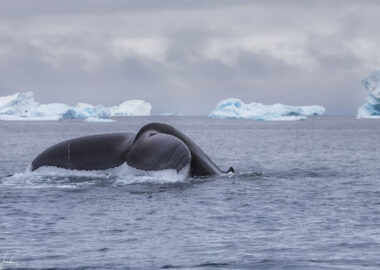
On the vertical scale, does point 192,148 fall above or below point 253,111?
below

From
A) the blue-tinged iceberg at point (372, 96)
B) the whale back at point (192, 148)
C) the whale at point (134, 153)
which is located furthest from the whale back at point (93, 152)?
the blue-tinged iceberg at point (372, 96)

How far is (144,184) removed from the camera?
64.5 ft

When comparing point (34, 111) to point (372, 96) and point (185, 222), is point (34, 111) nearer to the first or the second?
point (372, 96)

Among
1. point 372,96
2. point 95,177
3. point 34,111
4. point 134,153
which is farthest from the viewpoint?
point 34,111

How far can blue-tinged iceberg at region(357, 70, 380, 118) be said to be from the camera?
118812 millimetres

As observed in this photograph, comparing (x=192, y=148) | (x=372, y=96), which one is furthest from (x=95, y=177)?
(x=372, y=96)

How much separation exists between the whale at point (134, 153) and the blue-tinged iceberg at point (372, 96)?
10207 centimetres

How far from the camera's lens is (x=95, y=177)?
2050 cm

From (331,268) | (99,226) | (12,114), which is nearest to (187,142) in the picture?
(99,226)

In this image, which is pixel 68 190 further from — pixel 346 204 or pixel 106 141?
pixel 346 204

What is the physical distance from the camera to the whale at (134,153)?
19.3 meters

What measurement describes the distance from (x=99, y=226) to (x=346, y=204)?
6.58 metres

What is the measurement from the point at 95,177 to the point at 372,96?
112237 mm

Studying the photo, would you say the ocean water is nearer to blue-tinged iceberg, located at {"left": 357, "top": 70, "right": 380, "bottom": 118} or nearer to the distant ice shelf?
blue-tinged iceberg, located at {"left": 357, "top": 70, "right": 380, "bottom": 118}
